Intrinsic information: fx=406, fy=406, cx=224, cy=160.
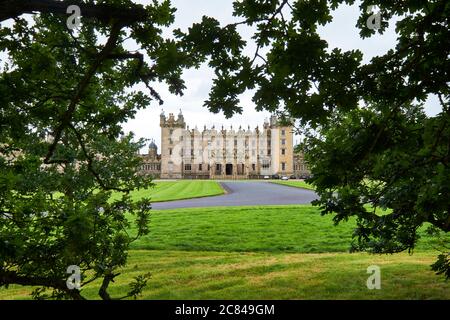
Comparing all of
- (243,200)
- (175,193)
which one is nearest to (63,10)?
(243,200)

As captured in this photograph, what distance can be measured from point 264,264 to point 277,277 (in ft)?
4.80

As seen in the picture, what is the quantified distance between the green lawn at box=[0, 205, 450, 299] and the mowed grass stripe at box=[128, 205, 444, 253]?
0.12 ft

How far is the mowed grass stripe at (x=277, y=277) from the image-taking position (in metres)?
8.38

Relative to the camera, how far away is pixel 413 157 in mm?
5508

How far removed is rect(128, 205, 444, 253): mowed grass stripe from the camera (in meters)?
14.3

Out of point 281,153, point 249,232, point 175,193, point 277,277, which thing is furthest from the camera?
point 281,153

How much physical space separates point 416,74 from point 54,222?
5283 millimetres

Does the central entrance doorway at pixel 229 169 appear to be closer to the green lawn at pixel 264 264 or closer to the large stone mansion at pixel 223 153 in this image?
the large stone mansion at pixel 223 153

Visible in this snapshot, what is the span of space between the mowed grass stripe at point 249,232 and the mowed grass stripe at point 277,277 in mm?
1448

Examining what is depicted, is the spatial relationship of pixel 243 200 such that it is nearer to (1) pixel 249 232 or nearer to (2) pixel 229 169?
(1) pixel 249 232

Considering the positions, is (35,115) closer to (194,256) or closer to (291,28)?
(291,28)

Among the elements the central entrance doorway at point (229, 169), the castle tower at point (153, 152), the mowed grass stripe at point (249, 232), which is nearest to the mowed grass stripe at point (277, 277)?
the mowed grass stripe at point (249, 232)

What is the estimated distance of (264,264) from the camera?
11219 millimetres
